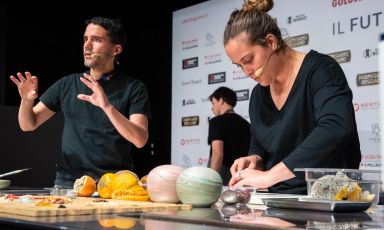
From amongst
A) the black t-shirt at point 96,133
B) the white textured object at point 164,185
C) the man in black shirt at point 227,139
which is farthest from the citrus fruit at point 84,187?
the man in black shirt at point 227,139

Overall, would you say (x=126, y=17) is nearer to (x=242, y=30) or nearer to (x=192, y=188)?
(x=242, y=30)

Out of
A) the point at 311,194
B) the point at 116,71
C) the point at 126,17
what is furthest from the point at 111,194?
the point at 126,17

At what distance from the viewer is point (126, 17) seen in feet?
21.6

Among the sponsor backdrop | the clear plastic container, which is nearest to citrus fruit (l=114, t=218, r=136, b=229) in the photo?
the clear plastic container

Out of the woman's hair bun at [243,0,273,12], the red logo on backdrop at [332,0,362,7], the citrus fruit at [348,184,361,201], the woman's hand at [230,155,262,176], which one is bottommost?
the citrus fruit at [348,184,361,201]

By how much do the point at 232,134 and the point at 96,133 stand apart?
205 cm

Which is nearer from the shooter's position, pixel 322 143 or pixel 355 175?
pixel 355 175

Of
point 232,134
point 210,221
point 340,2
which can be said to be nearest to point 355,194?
point 210,221

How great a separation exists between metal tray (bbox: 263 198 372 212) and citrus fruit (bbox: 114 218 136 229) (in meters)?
0.37

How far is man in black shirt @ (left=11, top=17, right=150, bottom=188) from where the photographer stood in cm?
200

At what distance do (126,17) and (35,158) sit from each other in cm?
434

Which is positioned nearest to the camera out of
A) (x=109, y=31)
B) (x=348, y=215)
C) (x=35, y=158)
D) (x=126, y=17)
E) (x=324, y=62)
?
(x=348, y=215)

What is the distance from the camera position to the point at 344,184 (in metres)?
1.11

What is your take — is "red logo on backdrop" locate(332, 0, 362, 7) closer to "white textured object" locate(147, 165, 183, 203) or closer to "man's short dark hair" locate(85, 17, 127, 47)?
"man's short dark hair" locate(85, 17, 127, 47)
